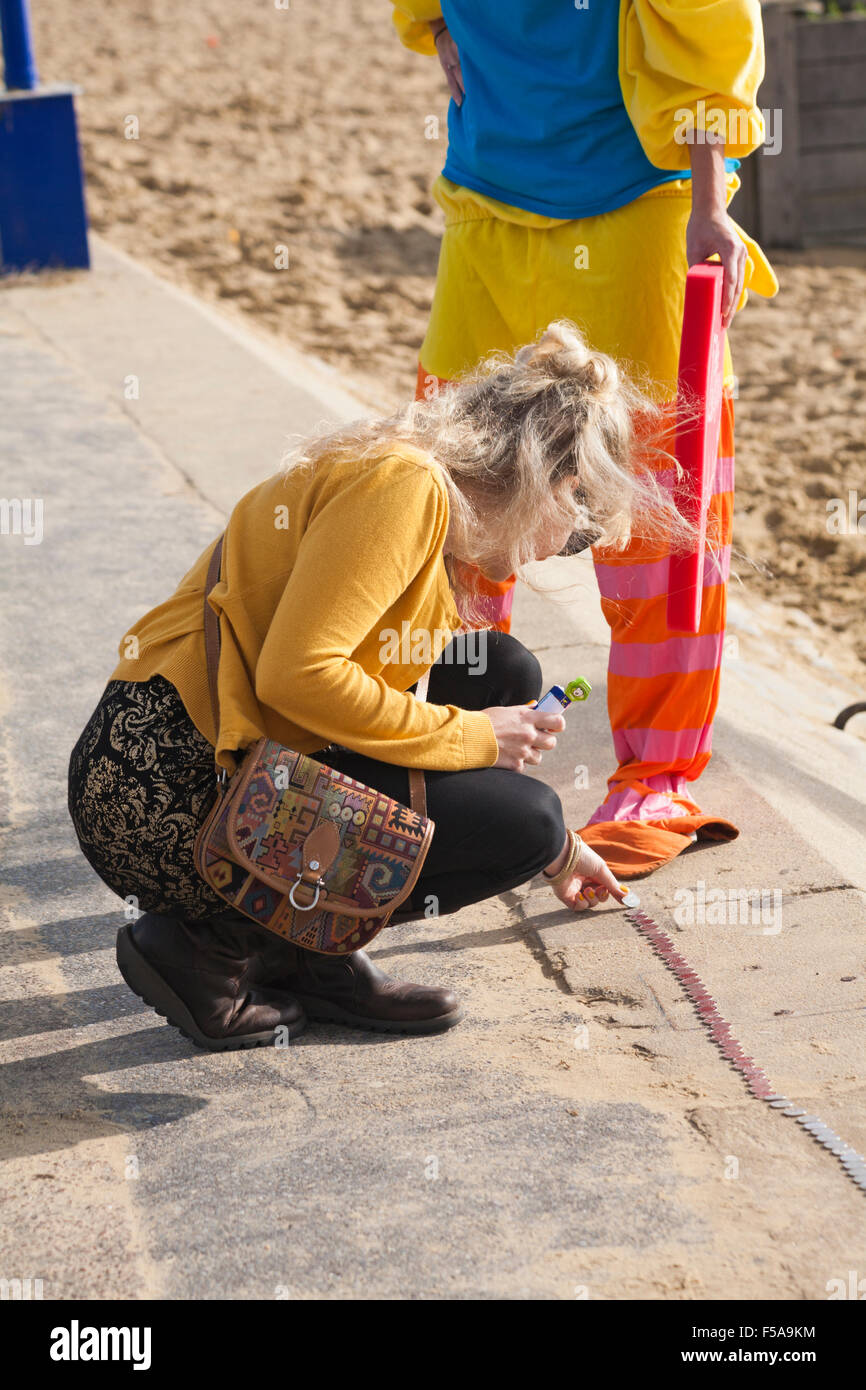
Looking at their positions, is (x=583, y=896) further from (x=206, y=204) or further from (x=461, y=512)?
(x=206, y=204)

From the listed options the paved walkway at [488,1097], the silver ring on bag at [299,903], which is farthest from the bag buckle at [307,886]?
the paved walkway at [488,1097]

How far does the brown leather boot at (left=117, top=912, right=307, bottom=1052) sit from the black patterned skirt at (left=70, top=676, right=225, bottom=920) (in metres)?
0.07

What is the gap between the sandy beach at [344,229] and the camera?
4.80 meters

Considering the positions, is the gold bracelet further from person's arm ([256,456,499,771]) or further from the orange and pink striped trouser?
person's arm ([256,456,499,771])

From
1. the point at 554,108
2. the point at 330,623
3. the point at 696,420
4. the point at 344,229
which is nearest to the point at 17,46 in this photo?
the point at 344,229

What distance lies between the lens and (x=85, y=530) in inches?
161

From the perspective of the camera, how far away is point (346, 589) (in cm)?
188

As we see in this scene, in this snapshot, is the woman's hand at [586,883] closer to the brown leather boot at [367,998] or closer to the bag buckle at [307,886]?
the brown leather boot at [367,998]

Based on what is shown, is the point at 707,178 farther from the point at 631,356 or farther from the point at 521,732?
the point at 521,732

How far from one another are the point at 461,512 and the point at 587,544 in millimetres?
286

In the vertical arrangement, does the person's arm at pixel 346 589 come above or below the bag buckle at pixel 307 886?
above

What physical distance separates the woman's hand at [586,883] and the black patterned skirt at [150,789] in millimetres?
550

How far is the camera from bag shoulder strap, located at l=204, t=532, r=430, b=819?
6.54ft

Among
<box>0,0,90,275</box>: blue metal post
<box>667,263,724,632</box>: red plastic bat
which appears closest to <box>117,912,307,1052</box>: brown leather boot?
<box>667,263,724,632</box>: red plastic bat
